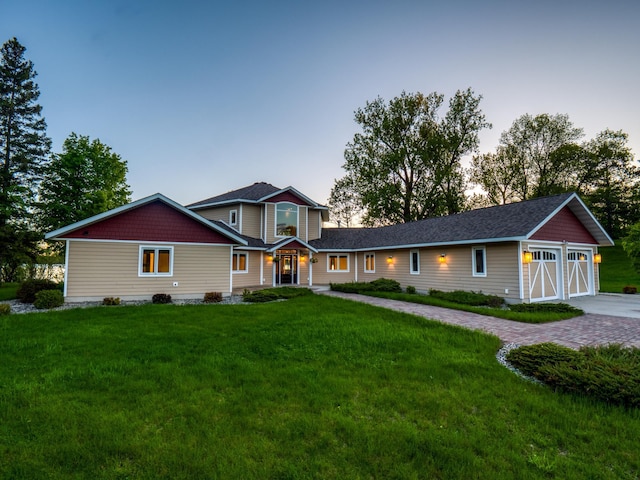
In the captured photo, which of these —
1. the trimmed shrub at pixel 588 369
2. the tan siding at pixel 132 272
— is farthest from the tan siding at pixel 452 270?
the tan siding at pixel 132 272

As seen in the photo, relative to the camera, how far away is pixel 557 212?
15.1 meters

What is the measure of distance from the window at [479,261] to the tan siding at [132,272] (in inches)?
500

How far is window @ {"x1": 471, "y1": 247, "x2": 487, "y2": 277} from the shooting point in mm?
14821

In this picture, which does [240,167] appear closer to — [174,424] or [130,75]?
[130,75]

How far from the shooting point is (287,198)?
2258 cm

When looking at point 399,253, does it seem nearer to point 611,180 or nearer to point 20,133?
point 20,133

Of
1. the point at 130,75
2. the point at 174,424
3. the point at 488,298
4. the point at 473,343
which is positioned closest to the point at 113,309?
the point at 174,424

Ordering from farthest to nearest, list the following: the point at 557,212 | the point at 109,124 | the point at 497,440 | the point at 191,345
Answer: the point at 109,124
the point at 557,212
the point at 191,345
the point at 497,440

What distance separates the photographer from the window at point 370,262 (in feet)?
72.2

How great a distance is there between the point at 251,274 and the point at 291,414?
17316 millimetres

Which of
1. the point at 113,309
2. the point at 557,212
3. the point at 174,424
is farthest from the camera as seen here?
the point at 557,212

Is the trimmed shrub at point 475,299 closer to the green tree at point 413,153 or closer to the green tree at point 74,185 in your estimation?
the green tree at point 413,153

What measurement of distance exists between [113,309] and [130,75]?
14.1 meters

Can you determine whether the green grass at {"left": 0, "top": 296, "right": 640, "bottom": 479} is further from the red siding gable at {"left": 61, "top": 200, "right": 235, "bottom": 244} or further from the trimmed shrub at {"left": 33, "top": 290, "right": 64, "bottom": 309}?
the red siding gable at {"left": 61, "top": 200, "right": 235, "bottom": 244}
